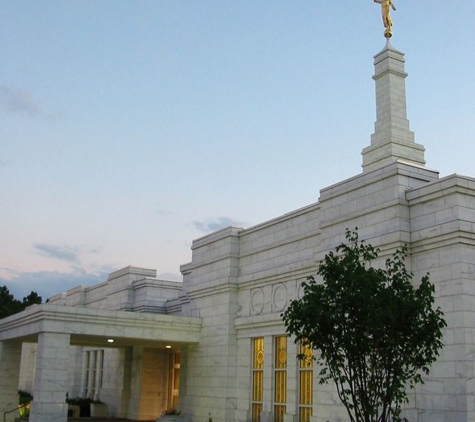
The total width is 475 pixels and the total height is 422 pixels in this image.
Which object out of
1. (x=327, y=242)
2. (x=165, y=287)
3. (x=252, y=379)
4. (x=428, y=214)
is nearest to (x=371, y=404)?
(x=428, y=214)

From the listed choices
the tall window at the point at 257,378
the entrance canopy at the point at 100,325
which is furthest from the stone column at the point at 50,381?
the tall window at the point at 257,378

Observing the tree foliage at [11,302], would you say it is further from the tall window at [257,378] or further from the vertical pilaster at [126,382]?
the tall window at [257,378]

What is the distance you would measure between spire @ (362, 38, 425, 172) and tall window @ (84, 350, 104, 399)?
17.8 metres

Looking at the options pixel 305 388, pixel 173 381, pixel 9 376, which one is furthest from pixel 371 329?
pixel 173 381

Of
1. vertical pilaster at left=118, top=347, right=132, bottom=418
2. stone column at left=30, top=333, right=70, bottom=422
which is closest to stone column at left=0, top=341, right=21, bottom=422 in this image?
vertical pilaster at left=118, top=347, right=132, bottom=418

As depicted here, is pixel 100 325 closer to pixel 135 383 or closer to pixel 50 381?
pixel 50 381

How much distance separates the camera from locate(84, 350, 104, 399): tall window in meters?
34.3

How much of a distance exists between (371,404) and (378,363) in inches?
29.4

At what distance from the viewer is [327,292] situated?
1204cm

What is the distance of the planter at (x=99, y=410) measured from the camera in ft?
104

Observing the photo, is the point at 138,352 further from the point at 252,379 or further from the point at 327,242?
the point at 327,242

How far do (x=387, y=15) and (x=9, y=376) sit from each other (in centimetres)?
2160

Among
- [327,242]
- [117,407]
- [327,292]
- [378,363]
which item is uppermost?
[327,242]

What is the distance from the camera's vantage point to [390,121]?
2591 centimetres
